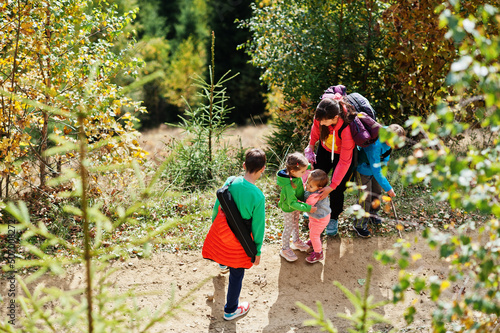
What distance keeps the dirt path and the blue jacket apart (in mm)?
938

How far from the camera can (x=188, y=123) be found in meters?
7.02

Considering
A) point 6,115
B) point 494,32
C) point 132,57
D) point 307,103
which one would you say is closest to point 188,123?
point 132,57

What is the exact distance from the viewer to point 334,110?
396 cm

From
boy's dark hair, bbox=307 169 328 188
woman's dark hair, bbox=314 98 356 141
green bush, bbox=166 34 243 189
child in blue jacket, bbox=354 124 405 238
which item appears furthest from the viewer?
green bush, bbox=166 34 243 189

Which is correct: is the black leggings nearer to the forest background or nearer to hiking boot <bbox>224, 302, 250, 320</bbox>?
the forest background

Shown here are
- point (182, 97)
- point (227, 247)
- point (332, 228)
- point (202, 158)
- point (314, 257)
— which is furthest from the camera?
point (202, 158)

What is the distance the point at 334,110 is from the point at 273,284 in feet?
6.44

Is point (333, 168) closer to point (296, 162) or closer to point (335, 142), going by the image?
point (335, 142)

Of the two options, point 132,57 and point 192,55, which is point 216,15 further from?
point 132,57

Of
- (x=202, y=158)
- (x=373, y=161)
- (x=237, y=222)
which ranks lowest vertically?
(x=202, y=158)

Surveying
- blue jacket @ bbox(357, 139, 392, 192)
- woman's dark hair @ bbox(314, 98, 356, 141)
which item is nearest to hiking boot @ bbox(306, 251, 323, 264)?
blue jacket @ bbox(357, 139, 392, 192)

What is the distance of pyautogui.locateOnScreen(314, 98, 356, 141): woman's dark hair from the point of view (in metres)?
3.96

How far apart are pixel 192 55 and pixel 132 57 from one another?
51.1ft

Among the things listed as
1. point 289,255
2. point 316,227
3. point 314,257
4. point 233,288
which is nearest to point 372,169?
point 316,227
